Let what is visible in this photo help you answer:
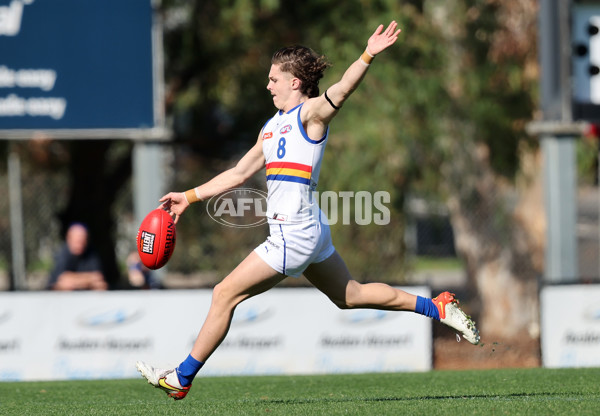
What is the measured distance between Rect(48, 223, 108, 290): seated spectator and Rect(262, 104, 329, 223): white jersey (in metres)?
5.78

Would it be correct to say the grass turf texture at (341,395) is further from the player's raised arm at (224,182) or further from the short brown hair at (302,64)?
the short brown hair at (302,64)

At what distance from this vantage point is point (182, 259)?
17328 mm

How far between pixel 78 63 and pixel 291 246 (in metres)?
6.75

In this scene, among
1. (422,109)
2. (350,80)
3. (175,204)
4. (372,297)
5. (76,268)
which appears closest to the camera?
(350,80)

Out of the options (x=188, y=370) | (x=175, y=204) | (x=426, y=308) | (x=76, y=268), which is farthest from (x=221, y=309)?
(x=76, y=268)

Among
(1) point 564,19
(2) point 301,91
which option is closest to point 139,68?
(1) point 564,19

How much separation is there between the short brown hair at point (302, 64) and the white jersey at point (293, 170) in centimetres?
22

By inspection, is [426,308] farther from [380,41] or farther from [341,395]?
[380,41]

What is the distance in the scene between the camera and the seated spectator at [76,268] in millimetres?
11586

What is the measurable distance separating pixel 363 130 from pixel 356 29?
1.35 meters

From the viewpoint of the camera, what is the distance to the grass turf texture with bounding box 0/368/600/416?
6.25 m

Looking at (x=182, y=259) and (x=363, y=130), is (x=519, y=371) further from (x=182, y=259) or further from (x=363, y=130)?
(x=182, y=259)

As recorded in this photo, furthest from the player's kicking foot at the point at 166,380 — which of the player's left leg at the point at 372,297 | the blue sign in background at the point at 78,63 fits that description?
the blue sign in background at the point at 78,63

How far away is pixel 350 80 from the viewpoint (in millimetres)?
5836
